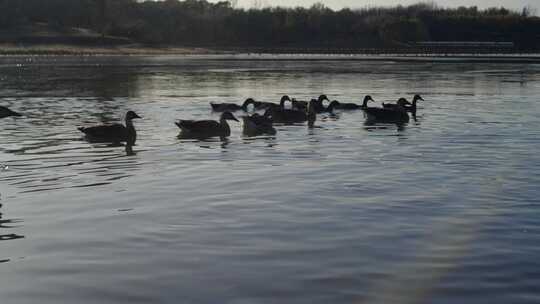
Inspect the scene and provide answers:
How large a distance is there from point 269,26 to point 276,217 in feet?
561

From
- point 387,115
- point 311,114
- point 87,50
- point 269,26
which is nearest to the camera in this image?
point 387,115

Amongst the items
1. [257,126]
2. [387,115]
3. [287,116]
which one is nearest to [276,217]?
[257,126]

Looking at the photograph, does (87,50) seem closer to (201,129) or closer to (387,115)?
(387,115)

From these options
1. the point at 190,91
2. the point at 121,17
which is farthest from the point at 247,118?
the point at 121,17

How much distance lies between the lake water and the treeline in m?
146

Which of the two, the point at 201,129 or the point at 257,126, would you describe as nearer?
the point at 201,129

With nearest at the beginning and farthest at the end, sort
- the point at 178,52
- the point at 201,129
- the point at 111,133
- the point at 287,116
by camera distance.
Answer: the point at 111,133
the point at 201,129
the point at 287,116
the point at 178,52

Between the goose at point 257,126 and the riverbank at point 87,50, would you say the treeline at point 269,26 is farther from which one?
the goose at point 257,126

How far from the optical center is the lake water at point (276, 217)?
7.66 meters

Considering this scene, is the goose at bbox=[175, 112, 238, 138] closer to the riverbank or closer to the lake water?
the lake water

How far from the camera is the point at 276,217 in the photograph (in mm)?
10406

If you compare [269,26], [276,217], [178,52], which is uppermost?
[269,26]

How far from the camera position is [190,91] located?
37.3 metres

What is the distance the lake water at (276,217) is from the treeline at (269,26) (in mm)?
145873
